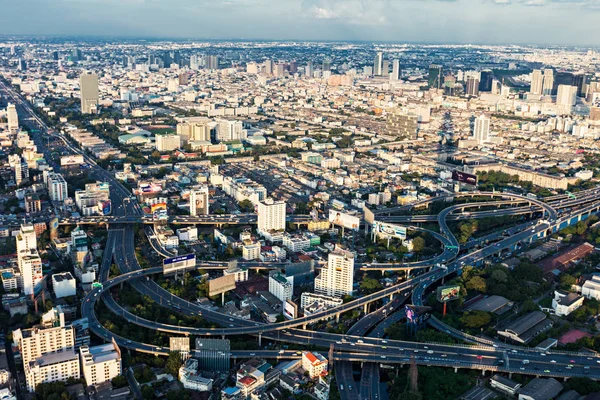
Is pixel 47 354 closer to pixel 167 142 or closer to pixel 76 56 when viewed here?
pixel 167 142

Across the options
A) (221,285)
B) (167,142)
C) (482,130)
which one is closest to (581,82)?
(482,130)

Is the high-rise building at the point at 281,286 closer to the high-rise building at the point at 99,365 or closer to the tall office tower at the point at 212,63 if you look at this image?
the high-rise building at the point at 99,365

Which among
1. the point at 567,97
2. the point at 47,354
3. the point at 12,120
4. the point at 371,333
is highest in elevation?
the point at 567,97

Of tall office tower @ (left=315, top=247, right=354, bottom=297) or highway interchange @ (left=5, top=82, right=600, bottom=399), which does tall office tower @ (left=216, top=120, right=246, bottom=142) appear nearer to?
highway interchange @ (left=5, top=82, right=600, bottom=399)

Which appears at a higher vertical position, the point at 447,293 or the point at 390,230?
the point at 390,230

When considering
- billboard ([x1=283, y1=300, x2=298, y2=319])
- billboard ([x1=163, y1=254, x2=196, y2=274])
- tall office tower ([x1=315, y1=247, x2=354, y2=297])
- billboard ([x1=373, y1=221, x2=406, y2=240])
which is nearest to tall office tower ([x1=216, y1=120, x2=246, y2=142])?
billboard ([x1=373, y1=221, x2=406, y2=240])

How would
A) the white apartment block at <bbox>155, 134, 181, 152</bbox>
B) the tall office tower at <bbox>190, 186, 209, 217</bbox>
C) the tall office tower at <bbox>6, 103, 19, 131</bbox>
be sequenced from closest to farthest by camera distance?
the tall office tower at <bbox>190, 186, 209, 217</bbox>, the white apartment block at <bbox>155, 134, 181, 152</bbox>, the tall office tower at <bbox>6, 103, 19, 131</bbox>
